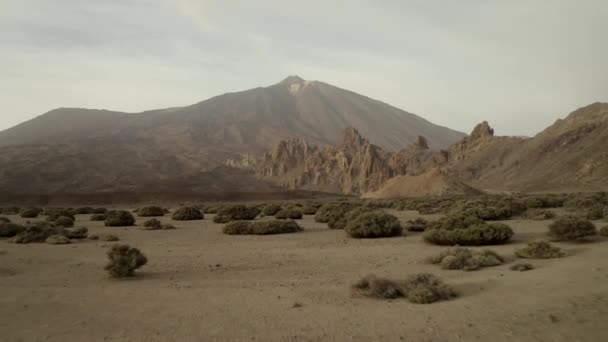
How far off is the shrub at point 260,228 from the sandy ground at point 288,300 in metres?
5.75

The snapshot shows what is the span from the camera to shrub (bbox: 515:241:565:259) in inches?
480

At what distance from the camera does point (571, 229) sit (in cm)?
1480

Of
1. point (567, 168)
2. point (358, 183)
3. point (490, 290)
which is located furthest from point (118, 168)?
point (490, 290)

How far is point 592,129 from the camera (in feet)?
240

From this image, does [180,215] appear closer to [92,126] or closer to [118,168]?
[118,168]

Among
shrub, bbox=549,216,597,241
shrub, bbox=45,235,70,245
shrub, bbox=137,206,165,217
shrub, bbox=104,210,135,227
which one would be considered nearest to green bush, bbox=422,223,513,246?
shrub, bbox=549,216,597,241

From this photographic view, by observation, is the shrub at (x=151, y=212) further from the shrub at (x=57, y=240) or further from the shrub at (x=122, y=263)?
the shrub at (x=122, y=263)

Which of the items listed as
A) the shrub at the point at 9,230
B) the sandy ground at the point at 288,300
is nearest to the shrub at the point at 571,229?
the sandy ground at the point at 288,300

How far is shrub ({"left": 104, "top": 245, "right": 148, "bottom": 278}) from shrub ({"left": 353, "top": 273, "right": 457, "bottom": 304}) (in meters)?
5.46

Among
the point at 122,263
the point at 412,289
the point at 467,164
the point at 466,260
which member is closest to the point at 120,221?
the point at 122,263

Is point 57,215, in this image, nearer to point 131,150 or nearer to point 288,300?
point 288,300

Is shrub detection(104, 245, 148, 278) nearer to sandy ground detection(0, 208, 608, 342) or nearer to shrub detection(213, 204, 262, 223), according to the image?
sandy ground detection(0, 208, 608, 342)

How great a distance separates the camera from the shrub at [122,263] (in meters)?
10.9

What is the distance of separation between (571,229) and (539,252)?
11.2 feet
